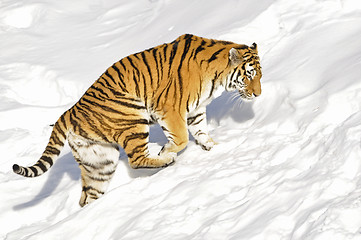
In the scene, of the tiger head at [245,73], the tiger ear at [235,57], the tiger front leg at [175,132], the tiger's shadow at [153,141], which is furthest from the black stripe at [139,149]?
the tiger ear at [235,57]

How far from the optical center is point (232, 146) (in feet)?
Result: 16.4

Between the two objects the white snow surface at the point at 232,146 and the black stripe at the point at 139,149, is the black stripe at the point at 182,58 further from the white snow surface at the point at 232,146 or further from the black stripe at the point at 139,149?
the white snow surface at the point at 232,146

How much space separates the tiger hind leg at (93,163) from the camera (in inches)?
196

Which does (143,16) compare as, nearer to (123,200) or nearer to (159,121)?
(159,121)

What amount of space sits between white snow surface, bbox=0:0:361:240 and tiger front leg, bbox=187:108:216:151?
0.32 feet

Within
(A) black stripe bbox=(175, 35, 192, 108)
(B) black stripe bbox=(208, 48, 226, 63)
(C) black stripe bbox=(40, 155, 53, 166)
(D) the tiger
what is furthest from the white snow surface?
(B) black stripe bbox=(208, 48, 226, 63)

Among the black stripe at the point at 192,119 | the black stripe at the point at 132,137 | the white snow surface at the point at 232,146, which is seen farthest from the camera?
the black stripe at the point at 192,119

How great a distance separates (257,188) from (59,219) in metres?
1.95

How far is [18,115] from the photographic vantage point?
7.55m

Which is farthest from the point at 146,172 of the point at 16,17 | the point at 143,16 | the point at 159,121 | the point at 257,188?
the point at 16,17

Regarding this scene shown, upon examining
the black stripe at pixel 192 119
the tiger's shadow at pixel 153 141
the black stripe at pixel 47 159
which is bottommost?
the tiger's shadow at pixel 153 141

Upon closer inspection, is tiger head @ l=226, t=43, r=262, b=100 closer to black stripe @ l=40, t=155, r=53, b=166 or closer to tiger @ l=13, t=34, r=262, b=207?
tiger @ l=13, t=34, r=262, b=207

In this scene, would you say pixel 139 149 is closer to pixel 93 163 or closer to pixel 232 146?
pixel 93 163

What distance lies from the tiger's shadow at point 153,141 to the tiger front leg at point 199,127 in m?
0.35
